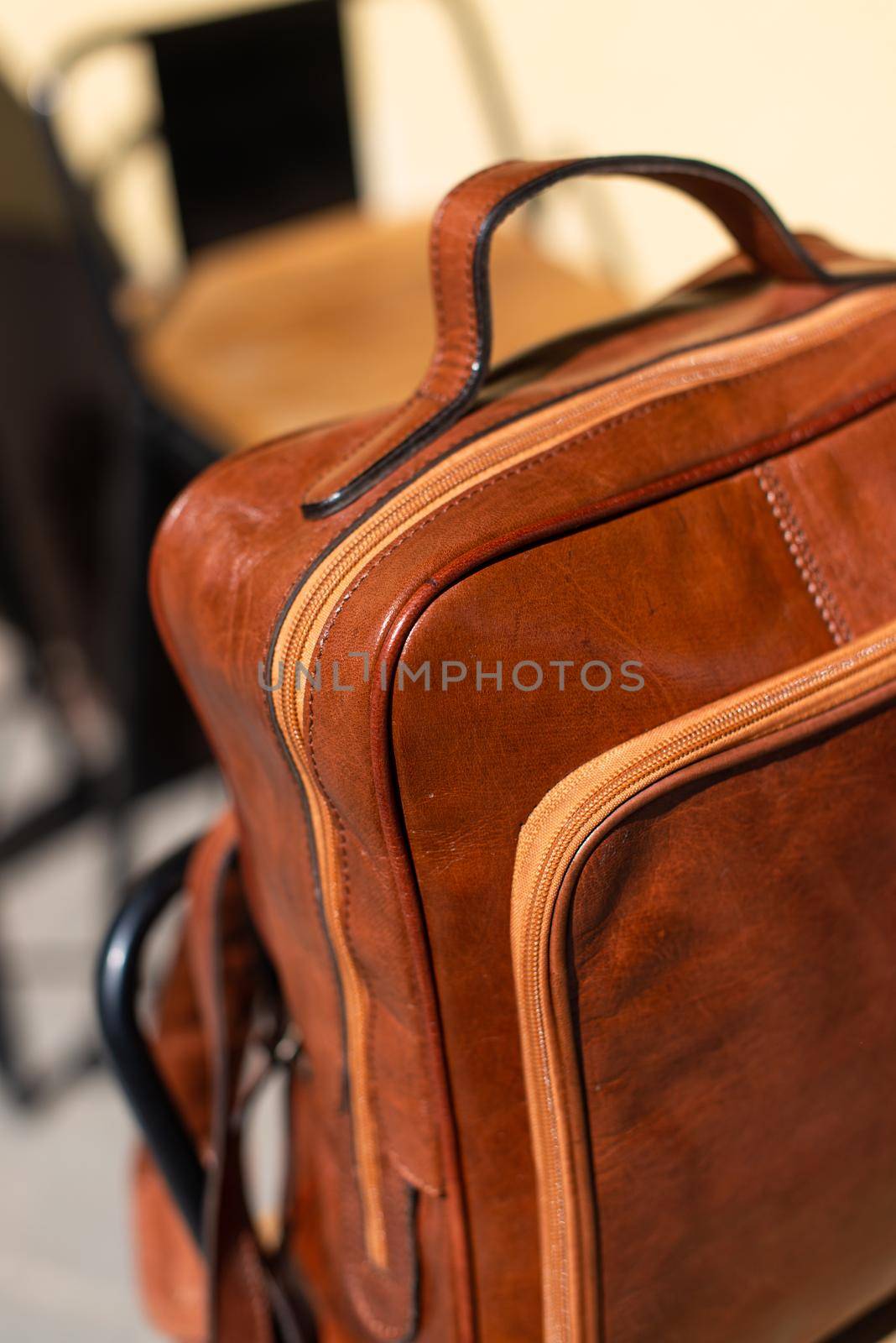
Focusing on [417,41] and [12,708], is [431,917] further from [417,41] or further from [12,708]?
[12,708]

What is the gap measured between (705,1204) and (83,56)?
2.81 feet

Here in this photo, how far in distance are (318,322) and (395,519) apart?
58 centimetres

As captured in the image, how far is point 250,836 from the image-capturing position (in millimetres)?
472

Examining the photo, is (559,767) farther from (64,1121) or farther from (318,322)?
(64,1121)

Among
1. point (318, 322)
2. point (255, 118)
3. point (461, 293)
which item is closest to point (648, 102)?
point (318, 322)

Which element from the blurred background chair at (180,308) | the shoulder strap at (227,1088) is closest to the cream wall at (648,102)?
the blurred background chair at (180,308)

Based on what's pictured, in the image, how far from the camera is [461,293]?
430 millimetres

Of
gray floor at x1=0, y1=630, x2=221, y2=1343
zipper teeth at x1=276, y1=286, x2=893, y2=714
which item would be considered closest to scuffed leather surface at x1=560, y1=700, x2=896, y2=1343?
zipper teeth at x1=276, y1=286, x2=893, y2=714

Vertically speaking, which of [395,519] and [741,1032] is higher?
[395,519]

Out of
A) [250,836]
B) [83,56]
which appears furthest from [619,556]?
[83,56]

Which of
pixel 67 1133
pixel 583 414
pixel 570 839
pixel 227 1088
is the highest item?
pixel 583 414

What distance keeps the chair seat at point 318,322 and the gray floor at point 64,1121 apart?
0.35 meters

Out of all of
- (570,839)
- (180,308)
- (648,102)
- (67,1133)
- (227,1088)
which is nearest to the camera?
(570,839)

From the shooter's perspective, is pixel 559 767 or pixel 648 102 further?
pixel 648 102
